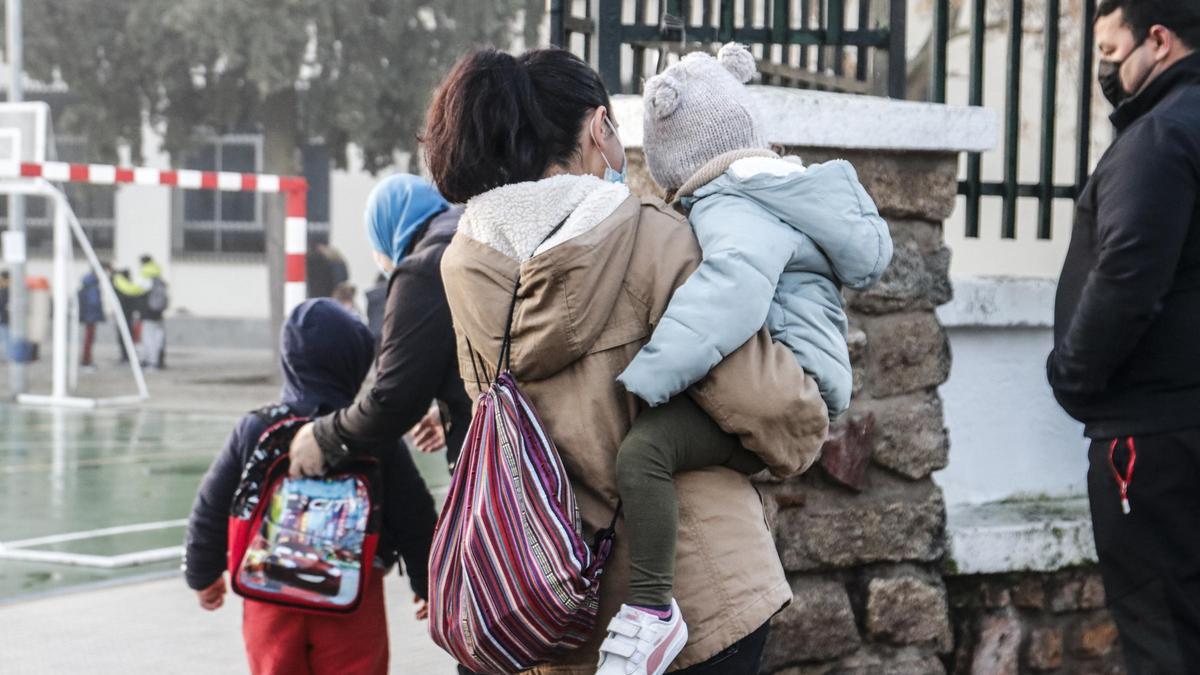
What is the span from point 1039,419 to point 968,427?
255 millimetres

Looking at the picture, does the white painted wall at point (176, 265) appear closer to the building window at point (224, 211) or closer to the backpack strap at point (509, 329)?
the building window at point (224, 211)

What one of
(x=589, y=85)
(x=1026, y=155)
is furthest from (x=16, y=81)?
(x=589, y=85)

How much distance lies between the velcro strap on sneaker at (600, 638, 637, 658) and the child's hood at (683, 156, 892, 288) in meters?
0.67

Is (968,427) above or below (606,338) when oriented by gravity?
below

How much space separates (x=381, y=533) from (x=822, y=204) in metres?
1.82

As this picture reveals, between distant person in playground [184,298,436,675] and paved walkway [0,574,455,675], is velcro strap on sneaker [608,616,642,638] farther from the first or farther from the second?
paved walkway [0,574,455,675]

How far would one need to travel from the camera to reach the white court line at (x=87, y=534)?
8.58 meters

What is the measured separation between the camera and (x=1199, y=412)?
3090 millimetres

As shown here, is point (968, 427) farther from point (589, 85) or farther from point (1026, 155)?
point (1026, 155)

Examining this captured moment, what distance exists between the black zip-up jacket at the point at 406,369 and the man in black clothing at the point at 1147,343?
4.39ft

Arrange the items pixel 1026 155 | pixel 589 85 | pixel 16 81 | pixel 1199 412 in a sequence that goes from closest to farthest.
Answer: pixel 589 85 → pixel 1199 412 → pixel 1026 155 → pixel 16 81

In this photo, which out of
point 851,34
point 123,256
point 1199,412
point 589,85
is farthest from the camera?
point 123,256

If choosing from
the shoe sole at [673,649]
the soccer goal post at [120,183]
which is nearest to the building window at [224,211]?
the soccer goal post at [120,183]

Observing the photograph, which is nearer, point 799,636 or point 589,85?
point 589,85
